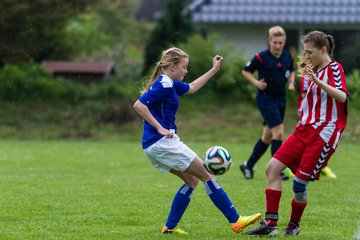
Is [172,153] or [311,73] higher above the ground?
[311,73]

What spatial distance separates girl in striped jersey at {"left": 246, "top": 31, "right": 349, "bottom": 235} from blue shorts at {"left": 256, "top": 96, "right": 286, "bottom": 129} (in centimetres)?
420

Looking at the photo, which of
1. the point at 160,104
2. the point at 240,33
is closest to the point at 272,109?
the point at 160,104

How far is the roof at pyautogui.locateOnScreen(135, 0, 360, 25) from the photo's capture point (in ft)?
84.8

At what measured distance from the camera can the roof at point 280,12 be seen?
25.8m

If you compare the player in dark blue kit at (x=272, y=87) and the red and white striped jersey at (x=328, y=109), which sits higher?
the red and white striped jersey at (x=328, y=109)

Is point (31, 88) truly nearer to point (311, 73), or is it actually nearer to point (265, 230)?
point (265, 230)

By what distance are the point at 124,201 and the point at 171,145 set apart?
2475mm

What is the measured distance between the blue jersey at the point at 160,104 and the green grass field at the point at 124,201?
88cm

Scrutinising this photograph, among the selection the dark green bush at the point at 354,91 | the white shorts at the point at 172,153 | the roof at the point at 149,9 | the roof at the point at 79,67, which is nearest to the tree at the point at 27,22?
the roof at the point at 79,67

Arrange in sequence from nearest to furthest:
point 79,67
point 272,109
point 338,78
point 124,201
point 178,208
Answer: point 338,78 < point 178,208 < point 124,201 < point 272,109 < point 79,67

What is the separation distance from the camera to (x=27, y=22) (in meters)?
22.6

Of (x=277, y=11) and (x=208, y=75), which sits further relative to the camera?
(x=277, y=11)

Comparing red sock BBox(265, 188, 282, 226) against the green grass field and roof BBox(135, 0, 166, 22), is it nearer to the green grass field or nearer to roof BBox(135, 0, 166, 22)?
the green grass field

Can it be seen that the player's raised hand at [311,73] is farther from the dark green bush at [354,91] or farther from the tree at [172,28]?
the tree at [172,28]
